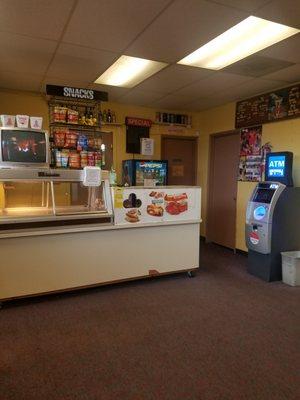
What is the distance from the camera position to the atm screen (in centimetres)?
387

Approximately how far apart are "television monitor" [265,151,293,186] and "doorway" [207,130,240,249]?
1.17 meters

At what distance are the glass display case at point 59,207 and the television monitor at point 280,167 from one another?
2.23 meters

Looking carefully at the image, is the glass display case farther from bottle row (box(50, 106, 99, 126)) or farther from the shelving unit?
bottle row (box(50, 106, 99, 126))

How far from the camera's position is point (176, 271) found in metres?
3.95

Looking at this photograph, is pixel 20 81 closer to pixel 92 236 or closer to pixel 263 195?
pixel 92 236

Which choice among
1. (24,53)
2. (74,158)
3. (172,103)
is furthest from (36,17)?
(172,103)

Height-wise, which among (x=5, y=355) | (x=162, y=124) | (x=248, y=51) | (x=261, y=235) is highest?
(x=248, y=51)

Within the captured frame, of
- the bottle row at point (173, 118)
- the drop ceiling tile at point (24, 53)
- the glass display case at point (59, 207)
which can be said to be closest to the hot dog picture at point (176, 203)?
the glass display case at point (59, 207)

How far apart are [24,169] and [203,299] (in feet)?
7.68

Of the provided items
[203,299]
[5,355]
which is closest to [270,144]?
[203,299]

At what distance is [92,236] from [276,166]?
2575 millimetres

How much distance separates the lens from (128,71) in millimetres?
3916

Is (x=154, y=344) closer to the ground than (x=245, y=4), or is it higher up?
closer to the ground

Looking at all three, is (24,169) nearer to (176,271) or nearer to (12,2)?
(12,2)
